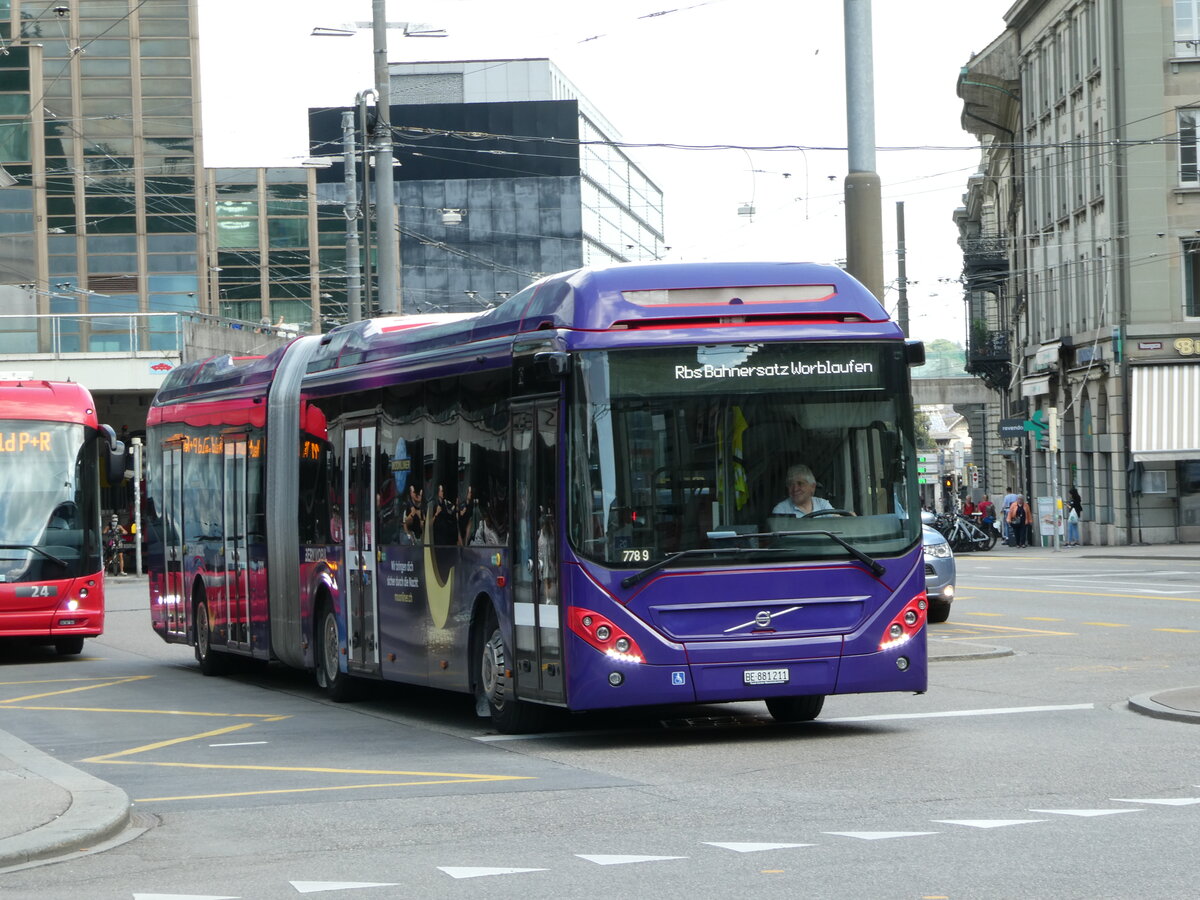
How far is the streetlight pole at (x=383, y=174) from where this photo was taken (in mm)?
26281

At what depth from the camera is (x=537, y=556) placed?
1312cm

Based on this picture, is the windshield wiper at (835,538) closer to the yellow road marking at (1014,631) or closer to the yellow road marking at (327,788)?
the yellow road marking at (327,788)

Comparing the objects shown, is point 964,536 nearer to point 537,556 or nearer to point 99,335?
point 99,335

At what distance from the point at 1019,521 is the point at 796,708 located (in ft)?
143

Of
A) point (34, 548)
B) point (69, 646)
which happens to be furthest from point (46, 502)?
point (69, 646)

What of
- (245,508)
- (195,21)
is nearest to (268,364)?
(245,508)

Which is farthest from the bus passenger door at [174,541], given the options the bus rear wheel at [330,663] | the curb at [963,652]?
the curb at [963,652]

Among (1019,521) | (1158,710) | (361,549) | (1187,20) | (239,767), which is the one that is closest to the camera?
(239,767)

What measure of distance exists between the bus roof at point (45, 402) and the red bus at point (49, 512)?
0.04ft

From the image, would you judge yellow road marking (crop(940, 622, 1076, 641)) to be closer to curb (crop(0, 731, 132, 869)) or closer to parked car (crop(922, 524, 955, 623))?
parked car (crop(922, 524, 955, 623))

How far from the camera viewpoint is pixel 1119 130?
50.0 m

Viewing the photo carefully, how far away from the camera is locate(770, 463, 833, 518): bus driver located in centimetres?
1298

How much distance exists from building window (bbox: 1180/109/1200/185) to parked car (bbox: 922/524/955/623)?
27881 millimetres

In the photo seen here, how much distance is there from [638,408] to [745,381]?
72 centimetres
